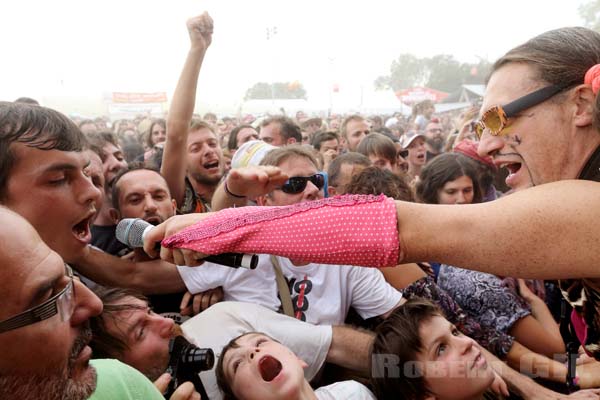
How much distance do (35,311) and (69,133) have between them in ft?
3.85

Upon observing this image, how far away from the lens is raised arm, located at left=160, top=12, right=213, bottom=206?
3221mm

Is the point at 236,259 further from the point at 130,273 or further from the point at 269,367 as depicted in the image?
the point at 130,273

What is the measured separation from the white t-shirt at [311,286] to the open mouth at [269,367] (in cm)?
51

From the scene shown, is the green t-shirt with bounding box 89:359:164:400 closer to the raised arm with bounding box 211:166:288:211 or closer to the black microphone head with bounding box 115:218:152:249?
the black microphone head with bounding box 115:218:152:249

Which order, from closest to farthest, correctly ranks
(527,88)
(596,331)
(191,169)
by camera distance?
(527,88), (596,331), (191,169)

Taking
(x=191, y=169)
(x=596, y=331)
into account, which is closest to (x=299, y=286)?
(x=596, y=331)

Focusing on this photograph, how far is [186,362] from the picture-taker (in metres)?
2.02

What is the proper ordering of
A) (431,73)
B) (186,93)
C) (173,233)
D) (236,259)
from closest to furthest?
1. (236,259)
2. (173,233)
3. (186,93)
4. (431,73)

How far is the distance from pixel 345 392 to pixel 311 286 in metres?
0.63

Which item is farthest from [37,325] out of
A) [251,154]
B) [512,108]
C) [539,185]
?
[251,154]

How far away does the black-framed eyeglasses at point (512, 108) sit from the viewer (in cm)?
147

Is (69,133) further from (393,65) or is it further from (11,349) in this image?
(393,65)

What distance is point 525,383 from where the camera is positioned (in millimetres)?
2527

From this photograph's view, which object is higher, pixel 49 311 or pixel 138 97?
pixel 138 97
